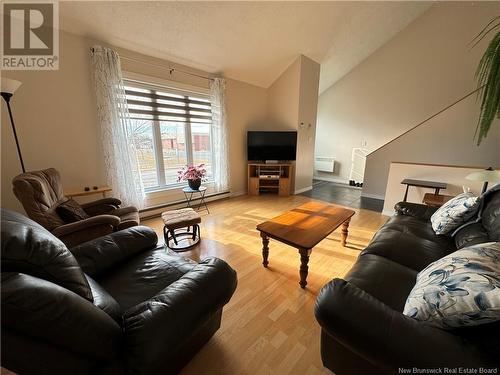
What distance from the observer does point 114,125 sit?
9.05 ft

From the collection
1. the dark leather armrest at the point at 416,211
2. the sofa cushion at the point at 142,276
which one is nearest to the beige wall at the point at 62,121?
the sofa cushion at the point at 142,276

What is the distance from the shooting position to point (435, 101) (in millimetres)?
4461

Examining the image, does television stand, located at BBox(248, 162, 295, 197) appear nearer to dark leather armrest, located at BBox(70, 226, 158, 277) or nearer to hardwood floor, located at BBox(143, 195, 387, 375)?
hardwood floor, located at BBox(143, 195, 387, 375)

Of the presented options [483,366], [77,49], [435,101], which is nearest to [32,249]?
[483,366]

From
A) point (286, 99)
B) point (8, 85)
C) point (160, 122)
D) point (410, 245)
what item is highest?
point (286, 99)

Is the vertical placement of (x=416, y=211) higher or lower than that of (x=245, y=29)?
lower

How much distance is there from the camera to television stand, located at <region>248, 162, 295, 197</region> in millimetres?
4645

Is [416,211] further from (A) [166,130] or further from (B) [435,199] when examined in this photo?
(A) [166,130]

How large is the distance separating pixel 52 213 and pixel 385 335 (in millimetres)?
2396

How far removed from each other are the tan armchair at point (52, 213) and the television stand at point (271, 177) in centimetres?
300

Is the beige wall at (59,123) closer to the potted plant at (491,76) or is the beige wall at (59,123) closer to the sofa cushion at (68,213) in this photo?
the sofa cushion at (68,213)

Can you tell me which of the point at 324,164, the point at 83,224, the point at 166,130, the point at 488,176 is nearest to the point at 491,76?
the point at 488,176

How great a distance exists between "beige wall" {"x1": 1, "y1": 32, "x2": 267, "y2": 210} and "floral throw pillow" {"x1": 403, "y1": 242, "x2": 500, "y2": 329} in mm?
3412

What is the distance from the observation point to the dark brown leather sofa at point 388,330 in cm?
68
